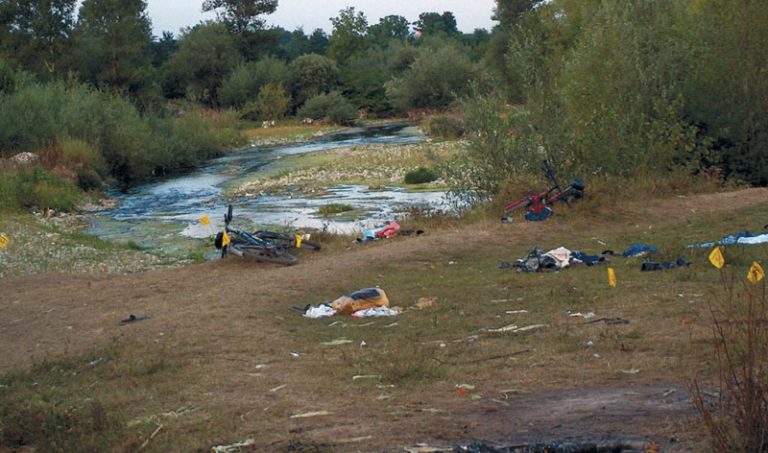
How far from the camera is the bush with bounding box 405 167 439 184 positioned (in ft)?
106

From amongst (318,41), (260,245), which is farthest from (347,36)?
(260,245)

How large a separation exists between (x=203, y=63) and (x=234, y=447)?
71855mm

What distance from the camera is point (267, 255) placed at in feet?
48.2

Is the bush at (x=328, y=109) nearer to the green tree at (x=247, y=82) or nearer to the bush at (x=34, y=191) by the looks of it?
the green tree at (x=247, y=82)

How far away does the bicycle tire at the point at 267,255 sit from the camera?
14602 millimetres

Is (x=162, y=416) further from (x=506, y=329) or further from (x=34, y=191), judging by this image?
(x=34, y=191)

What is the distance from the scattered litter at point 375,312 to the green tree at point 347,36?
10318 cm

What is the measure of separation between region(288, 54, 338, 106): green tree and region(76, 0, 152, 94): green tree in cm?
1834

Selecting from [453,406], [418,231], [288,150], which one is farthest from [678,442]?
[288,150]

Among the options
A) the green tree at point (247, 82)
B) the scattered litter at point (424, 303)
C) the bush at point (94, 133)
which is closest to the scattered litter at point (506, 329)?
the scattered litter at point (424, 303)

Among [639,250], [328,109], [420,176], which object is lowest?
[420,176]

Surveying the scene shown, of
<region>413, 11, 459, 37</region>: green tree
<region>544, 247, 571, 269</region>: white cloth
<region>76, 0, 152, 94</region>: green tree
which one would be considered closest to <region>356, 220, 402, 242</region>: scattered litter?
<region>544, 247, 571, 269</region>: white cloth

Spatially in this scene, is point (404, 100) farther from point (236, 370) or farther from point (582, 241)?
point (236, 370)

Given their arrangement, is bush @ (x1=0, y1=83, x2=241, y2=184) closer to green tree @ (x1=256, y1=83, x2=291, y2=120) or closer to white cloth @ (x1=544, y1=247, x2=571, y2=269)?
green tree @ (x1=256, y1=83, x2=291, y2=120)
